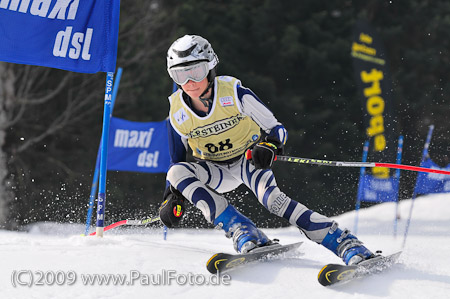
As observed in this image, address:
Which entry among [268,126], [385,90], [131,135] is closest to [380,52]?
[385,90]

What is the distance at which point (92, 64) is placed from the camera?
14.0ft

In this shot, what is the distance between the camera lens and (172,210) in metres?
3.69

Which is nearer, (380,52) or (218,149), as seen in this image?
(218,149)

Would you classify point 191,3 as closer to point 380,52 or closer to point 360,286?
point 380,52

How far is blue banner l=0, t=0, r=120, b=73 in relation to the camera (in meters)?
4.22

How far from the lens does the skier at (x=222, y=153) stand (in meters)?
3.49

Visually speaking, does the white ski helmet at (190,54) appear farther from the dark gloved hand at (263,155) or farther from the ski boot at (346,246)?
the ski boot at (346,246)

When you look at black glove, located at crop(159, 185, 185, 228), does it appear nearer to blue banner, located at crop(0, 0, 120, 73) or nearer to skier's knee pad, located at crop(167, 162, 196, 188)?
skier's knee pad, located at crop(167, 162, 196, 188)

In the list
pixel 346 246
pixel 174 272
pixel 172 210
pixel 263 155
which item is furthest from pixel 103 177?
pixel 346 246

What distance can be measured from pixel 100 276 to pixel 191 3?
13.5 meters

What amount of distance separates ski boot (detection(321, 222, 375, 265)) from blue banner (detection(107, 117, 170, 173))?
3699 mm

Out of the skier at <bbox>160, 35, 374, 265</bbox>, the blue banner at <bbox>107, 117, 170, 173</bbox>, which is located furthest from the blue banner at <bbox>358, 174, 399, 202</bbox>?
the skier at <bbox>160, 35, 374, 265</bbox>

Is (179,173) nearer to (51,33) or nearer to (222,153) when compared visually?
(222,153)

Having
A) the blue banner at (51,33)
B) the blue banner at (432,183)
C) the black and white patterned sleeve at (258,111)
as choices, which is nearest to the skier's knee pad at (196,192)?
the black and white patterned sleeve at (258,111)
